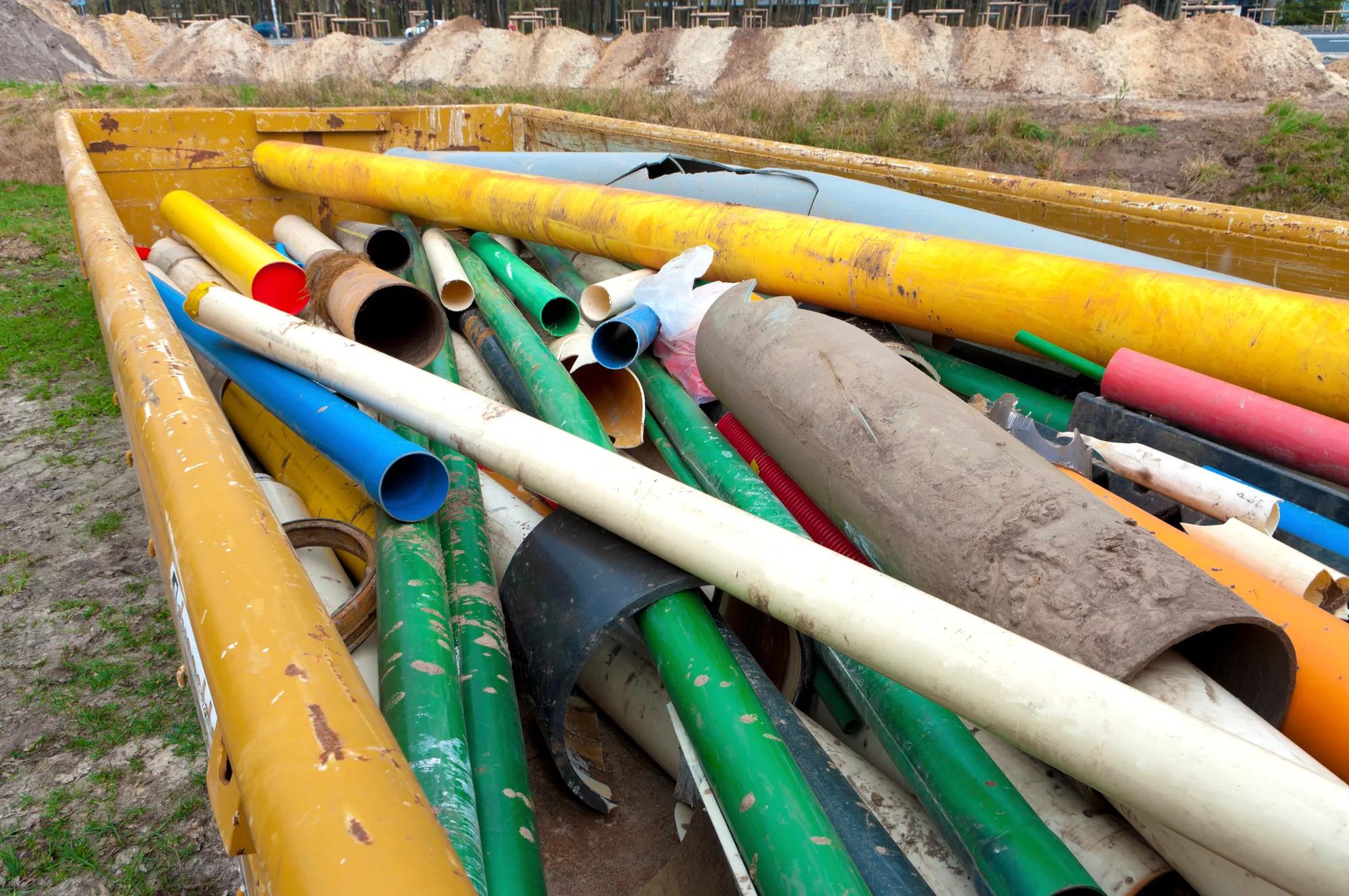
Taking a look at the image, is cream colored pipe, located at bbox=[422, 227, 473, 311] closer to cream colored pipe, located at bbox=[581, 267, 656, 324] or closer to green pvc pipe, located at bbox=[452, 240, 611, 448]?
green pvc pipe, located at bbox=[452, 240, 611, 448]

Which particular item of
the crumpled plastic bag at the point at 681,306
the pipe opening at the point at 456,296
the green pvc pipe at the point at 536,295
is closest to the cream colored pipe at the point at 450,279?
the pipe opening at the point at 456,296

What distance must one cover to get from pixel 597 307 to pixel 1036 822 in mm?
2261

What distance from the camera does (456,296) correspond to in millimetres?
3350

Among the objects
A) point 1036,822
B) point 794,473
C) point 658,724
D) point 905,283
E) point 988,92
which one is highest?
point 988,92

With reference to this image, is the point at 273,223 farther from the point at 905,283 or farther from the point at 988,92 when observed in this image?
the point at 988,92

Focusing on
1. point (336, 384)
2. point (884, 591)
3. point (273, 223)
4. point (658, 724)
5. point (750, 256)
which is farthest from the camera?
point (273, 223)

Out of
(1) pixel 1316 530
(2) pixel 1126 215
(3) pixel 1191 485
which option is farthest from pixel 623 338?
(2) pixel 1126 215

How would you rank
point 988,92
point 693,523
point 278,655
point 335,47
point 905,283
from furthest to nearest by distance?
point 335,47
point 988,92
point 905,283
point 693,523
point 278,655

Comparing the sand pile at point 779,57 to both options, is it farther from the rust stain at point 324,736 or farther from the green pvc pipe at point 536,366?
the rust stain at point 324,736

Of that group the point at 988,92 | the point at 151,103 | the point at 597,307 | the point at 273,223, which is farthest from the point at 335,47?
the point at 597,307

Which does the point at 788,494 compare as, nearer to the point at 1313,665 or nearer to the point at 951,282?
the point at 951,282

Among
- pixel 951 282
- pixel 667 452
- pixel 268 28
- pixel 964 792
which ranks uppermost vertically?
pixel 268 28

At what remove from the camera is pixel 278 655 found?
0.90 meters

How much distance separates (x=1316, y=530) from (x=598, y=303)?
2.23m
